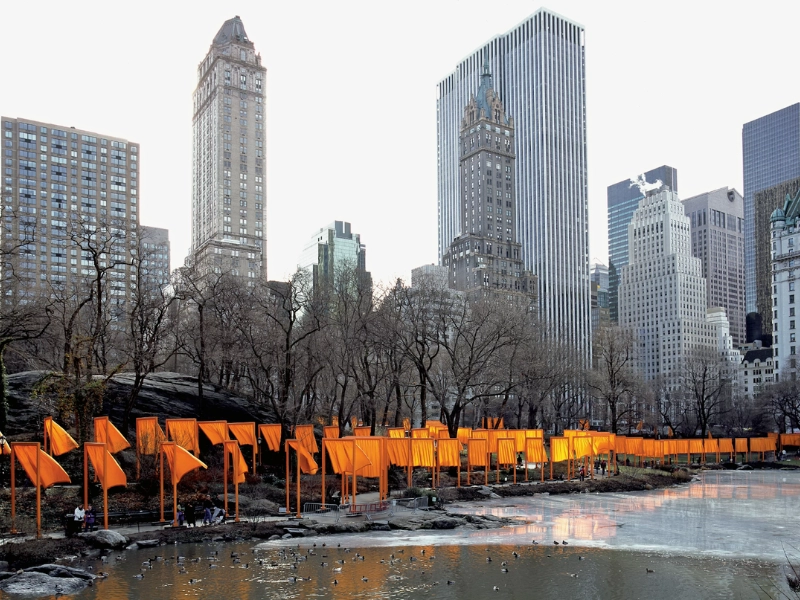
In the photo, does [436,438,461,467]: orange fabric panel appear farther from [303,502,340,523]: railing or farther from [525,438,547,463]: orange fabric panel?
[525,438,547,463]: orange fabric panel

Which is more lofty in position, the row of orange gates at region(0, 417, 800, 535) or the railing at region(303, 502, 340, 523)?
the row of orange gates at region(0, 417, 800, 535)

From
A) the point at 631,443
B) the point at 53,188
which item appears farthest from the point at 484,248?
the point at 631,443

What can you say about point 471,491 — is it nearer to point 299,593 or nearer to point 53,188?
point 299,593

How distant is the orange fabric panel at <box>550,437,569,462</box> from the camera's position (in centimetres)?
5009

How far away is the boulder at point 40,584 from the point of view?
23.0 metres

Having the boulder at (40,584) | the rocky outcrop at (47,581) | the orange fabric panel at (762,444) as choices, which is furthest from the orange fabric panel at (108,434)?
the orange fabric panel at (762,444)

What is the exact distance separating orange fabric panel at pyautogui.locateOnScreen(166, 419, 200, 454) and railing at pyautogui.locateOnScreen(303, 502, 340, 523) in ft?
19.7

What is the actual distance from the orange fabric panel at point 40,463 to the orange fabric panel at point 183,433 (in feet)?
25.7

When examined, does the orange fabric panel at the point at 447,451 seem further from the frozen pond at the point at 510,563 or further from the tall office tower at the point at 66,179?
the tall office tower at the point at 66,179

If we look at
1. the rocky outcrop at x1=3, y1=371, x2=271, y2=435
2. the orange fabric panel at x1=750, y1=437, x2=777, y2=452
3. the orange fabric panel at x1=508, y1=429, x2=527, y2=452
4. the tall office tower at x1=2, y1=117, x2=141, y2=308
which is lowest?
the orange fabric panel at x1=750, y1=437, x2=777, y2=452

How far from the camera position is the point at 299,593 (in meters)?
22.6

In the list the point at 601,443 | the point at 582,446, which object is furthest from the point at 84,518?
the point at 601,443

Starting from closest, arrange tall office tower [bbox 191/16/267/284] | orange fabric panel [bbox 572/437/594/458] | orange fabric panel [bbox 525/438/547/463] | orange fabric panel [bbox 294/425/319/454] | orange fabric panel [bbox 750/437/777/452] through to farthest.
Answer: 1. orange fabric panel [bbox 294/425/319/454]
2. orange fabric panel [bbox 525/438/547/463]
3. orange fabric panel [bbox 572/437/594/458]
4. orange fabric panel [bbox 750/437/777/452]
5. tall office tower [bbox 191/16/267/284]

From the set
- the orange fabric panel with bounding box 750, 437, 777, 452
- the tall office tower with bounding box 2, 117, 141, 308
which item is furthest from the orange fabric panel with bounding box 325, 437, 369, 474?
the tall office tower with bounding box 2, 117, 141, 308
